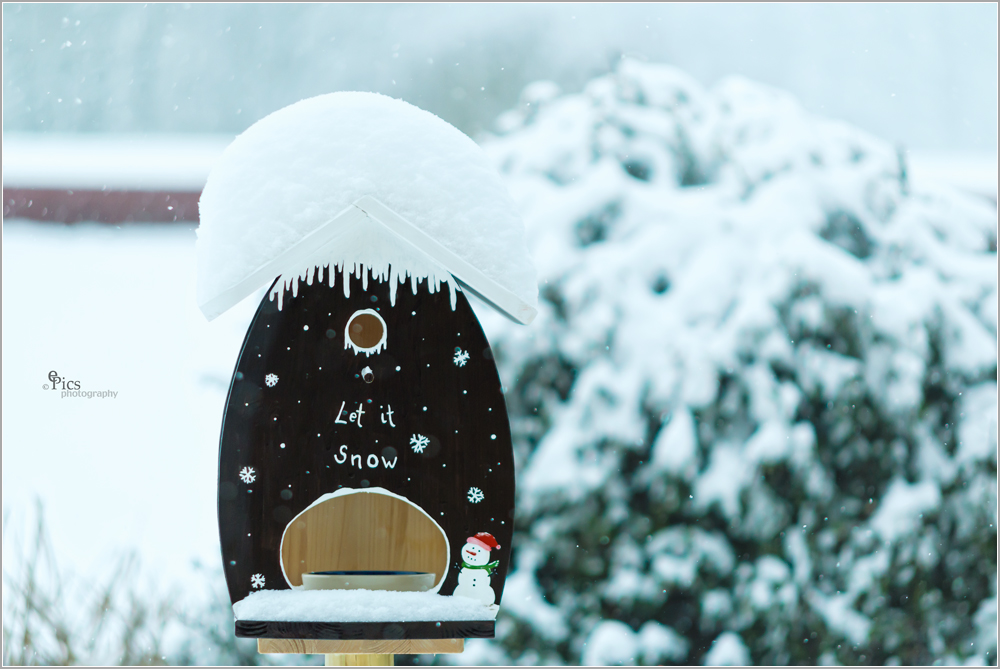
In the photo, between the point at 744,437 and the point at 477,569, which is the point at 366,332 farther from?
the point at 744,437

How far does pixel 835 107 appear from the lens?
9.44 feet

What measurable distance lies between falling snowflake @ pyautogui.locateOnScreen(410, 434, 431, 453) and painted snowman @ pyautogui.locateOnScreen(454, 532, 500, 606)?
0.16 metres

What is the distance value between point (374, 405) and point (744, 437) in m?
1.17

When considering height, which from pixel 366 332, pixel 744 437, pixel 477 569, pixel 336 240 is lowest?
pixel 477 569

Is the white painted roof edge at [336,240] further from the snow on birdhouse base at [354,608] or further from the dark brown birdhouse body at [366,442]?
the snow on birdhouse base at [354,608]

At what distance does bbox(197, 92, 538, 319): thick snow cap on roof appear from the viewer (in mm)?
1040

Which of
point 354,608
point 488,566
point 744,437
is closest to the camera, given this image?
point 354,608

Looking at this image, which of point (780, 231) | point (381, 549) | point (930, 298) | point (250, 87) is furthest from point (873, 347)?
point (250, 87)

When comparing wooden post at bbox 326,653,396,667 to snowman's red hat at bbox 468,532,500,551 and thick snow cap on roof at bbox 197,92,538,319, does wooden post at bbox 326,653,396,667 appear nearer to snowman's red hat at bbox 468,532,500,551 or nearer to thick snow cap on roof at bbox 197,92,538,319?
snowman's red hat at bbox 468,532,500,551

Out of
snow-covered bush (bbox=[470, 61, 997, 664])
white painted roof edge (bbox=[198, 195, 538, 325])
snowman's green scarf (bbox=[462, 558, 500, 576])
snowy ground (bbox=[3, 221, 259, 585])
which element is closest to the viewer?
white painted roof edge (bbox=[198, 195, 538, 325])

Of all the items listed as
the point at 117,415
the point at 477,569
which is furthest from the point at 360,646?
the point at 117,415

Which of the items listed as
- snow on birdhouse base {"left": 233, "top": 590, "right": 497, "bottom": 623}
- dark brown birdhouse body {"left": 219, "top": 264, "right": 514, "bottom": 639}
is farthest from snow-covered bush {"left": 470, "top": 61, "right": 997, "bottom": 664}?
snow on birdhouse base {"left": 233, "top": 590, "right": 497, "bottom": 623}

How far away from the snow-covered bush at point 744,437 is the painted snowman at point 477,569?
0.82 meters

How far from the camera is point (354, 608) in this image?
3.43 feet
